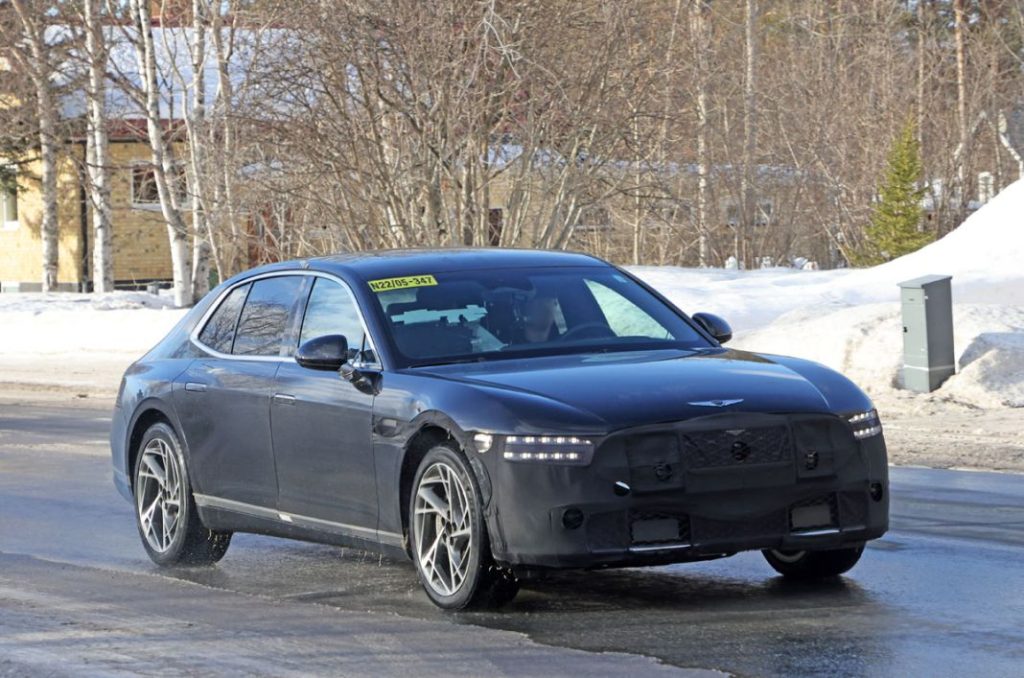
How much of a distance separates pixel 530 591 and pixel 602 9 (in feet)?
51.2

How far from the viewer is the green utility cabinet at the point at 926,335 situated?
1594 centimetres

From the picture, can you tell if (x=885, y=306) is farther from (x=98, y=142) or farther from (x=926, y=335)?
(x=98, y=142)

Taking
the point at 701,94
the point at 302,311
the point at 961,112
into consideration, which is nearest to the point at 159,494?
the point at 302,311

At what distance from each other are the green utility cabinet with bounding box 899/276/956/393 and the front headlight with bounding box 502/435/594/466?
29.9 ft

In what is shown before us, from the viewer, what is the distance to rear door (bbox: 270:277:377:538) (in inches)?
325

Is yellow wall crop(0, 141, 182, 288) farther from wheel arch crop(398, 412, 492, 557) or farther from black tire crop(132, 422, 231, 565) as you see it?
wheel arch crop(398, 412, 492, 557)

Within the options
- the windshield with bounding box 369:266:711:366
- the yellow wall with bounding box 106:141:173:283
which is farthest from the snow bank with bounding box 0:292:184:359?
the windshield with bounding box 369:266:711:366

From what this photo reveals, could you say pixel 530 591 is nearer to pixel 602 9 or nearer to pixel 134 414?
pixel 134 414

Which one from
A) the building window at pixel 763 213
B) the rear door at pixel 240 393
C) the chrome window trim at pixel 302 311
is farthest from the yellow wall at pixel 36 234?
the rear door at pixel 240 393

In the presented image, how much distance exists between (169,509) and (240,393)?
0.97 meters

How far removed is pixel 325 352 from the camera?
8305mm

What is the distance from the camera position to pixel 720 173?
106 feet

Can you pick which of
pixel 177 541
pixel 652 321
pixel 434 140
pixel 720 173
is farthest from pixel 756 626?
pixel 720 173

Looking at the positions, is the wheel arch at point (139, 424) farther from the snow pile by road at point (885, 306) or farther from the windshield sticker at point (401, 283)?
the snow pile by road at point (885, 306)
